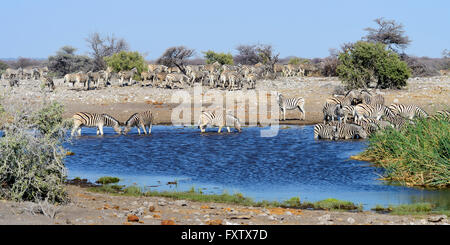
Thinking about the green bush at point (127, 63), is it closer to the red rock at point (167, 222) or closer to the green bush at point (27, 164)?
the green bush at point (27, 164)

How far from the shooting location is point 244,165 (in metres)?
13.4

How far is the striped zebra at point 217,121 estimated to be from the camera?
19.0 m

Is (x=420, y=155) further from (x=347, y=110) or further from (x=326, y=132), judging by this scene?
(x=347, y=110)

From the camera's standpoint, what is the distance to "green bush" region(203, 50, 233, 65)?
34719mm

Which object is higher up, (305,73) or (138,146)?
(305,73)

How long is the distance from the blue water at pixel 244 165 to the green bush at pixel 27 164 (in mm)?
2779

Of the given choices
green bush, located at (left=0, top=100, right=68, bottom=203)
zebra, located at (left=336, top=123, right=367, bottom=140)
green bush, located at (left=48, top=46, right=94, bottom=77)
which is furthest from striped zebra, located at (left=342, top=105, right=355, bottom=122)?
green bush, located at (left=48, top=46, right=94, bottom=77)

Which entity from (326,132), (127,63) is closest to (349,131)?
(326,132)

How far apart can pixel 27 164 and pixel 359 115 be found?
1297cm

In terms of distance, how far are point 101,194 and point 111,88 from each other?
56.5 ft

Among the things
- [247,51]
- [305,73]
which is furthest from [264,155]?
[247,51]

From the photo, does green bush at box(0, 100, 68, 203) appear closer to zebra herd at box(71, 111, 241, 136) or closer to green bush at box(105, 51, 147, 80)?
zebra herd at box(71, 111, 241, 136)
